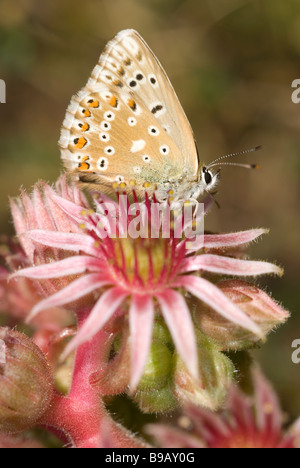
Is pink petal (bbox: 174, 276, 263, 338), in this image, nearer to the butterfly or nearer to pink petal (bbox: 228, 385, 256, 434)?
pink petal (bbox: 228, 385, 256, 434)

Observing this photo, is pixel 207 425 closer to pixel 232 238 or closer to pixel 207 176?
pixel 232 238

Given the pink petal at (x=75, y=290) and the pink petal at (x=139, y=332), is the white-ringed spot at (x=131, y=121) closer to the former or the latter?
the pink petal at (x=75, y=290)

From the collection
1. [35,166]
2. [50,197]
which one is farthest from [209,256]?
[35,166]

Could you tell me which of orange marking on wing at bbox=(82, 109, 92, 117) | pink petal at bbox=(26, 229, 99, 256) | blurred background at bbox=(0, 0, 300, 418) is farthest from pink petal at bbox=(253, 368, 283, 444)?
blurred background at bbox=(0, 0, 300, 418)

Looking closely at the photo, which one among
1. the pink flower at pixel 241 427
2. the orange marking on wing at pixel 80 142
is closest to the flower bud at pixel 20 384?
the pink flower at pixel 241 427

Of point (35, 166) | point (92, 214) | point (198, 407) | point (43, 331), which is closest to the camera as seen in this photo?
point (198, 407)
